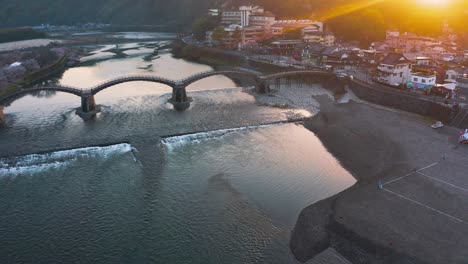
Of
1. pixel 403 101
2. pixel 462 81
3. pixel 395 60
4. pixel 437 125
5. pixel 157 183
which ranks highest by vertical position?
pixel 395 60

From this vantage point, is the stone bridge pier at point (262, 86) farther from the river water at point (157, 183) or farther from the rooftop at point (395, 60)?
the rooftop at point (395, 60)

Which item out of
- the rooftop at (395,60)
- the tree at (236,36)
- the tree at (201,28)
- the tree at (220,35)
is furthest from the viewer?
the tree at (201,28)

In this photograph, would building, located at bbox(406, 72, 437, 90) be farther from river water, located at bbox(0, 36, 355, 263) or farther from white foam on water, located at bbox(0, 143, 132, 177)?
white foam on water, located at bbox(0, 143, 132, 177)

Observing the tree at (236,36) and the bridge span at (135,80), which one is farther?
the tree at (236,36)

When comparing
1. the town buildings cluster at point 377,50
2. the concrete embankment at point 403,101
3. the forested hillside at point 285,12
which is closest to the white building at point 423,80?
the town buildings cluster at point 377,50

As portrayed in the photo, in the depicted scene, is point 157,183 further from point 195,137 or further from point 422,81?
point 422,81

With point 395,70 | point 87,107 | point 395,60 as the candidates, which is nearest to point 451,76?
point 395,70

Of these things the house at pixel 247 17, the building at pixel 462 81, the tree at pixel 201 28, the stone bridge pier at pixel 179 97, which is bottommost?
the stone bridge pier at pixel 179 97
